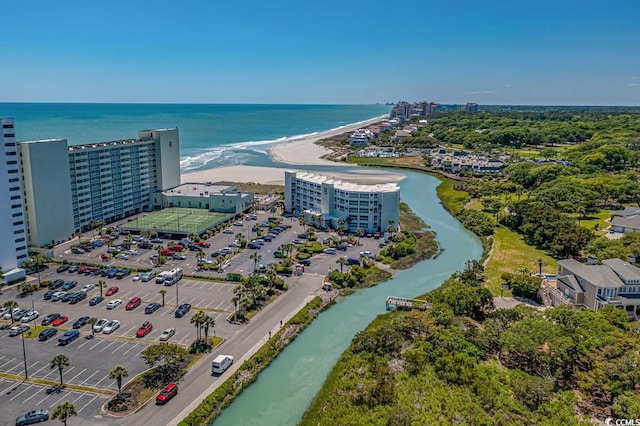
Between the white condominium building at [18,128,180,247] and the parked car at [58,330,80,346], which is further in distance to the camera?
the white condominium building at [18,128,180,247]

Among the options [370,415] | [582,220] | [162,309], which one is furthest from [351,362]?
[582,220]

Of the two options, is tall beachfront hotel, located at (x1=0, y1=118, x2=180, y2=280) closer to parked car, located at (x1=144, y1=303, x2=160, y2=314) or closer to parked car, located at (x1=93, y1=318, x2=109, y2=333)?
parked car, located at (x1=93, y1=318, x2=109, y2=333)

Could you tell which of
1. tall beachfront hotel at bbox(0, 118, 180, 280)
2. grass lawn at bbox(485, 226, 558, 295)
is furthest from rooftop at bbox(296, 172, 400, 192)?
tall beachfront hotel at bbox(0, 118, 180, 280)

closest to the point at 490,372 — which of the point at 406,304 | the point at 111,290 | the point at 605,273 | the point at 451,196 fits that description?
the point at 406,304

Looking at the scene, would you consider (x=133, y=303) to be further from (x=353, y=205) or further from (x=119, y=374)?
(x=353, y=205)

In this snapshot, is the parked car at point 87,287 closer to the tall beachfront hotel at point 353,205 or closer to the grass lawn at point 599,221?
the tall beachfront hotel at point 353,205

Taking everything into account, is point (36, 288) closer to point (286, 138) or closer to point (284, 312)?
point (284, 312)
